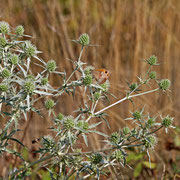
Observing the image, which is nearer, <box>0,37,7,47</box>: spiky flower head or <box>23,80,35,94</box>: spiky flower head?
<box>23,80,35,94</box>: spiky flower head

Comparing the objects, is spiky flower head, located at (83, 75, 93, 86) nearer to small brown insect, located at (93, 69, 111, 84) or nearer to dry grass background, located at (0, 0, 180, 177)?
small brown insect, located at (93, 69, 111, 84)

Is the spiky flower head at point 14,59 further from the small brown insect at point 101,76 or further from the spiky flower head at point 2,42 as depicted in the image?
the small brown insect at point 101,76

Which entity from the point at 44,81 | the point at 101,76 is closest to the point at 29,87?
the point at 44,81

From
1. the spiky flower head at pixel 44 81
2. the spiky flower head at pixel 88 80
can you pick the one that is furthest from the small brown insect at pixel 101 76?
the spiky flower head at pixel 44 81

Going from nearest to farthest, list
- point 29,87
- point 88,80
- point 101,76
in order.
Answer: point 29,87 → point 88,80 → point 101,76

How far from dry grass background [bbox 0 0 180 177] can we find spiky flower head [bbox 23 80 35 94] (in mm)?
1635

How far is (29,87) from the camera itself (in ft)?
3.65

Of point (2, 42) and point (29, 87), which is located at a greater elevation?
point (2, 42)

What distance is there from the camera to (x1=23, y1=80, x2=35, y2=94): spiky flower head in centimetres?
110

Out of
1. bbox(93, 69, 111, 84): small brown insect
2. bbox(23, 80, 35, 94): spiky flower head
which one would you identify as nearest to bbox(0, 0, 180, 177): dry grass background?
bbox(93, 69, 111, 84): small brown insect

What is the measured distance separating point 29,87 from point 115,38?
7.00 feet

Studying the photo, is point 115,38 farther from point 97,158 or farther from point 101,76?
point 97,158

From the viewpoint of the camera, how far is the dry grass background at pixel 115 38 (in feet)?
9.48

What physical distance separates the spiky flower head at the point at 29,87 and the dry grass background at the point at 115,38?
1635 millimetres
